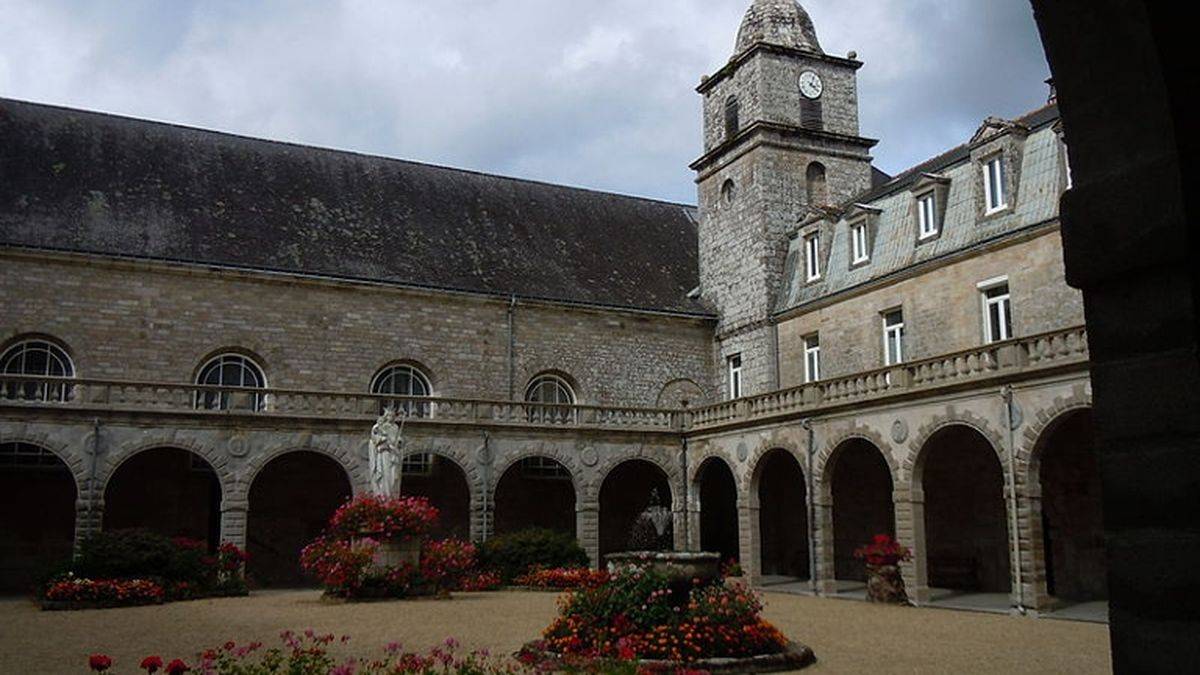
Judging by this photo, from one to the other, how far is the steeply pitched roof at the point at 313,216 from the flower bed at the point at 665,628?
53.0ft

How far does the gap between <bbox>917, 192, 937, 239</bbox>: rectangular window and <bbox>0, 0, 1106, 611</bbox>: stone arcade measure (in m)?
0.10

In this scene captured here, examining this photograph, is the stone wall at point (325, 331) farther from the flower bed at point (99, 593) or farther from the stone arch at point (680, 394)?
the flower bed at point (99, 593)

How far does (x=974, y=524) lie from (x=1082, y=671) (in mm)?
10847

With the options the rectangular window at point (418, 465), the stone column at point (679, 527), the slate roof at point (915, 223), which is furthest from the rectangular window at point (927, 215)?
the rectangular window at point (418, 465)

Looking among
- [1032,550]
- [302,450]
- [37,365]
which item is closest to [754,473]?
[1032,550]

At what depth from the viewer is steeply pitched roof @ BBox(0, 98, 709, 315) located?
24359mm

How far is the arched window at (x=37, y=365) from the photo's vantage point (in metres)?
22.5

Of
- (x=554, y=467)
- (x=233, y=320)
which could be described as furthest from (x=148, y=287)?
(x=554, y=467)

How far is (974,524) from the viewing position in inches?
820

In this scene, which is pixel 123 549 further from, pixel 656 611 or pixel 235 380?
pixel 656 611

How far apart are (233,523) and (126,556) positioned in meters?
3.00

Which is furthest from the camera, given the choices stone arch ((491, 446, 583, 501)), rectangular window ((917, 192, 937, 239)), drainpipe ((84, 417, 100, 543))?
stone arch ((491, 446, 583, 501))

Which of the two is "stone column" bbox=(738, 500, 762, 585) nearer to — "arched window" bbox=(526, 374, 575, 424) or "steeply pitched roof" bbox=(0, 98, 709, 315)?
"arched window" bbox=(526, 374, 575, 424)

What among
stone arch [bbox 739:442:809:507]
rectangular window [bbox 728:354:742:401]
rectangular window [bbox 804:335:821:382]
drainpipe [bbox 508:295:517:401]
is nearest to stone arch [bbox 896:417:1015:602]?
stone arch [bbox 739:442:809:507]
